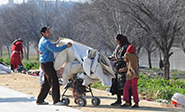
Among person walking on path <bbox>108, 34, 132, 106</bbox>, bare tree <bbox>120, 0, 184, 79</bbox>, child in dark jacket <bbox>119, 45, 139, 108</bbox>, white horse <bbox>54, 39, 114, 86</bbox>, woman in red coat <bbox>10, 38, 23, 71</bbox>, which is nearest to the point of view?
child in dark jacket <bbox>119, 45, 139, 108</bbox>

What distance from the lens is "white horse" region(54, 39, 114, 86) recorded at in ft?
29.0

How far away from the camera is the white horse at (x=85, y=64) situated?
29.0 feet

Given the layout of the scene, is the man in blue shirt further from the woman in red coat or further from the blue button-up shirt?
the woman in red coat

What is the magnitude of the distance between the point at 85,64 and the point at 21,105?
1.87 m

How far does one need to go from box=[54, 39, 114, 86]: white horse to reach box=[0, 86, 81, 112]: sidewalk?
0.86 m

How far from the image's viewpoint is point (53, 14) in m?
43.8

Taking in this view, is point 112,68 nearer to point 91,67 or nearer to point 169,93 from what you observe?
point 91,67

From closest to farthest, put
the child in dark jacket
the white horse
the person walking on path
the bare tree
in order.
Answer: the child in dark jacket < the white horse < the person walking on path < the bare tree

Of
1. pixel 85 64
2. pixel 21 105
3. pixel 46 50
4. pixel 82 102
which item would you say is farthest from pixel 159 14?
pixel 21 105

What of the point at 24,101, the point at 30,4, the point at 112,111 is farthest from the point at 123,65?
the point at 30,4

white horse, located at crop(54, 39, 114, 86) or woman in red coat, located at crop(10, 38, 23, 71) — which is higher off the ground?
woman in red coat, located at crop(10, 38, 23, 71)

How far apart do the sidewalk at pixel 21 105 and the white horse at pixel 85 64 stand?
2.84ft

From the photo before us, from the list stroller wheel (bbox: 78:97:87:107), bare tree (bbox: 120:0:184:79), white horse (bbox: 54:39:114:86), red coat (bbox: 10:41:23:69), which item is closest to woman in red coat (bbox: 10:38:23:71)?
red coat (bbox: 10:41:23:69)

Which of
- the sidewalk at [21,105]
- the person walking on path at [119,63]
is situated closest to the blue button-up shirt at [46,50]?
the sidewalk at [21,105]
